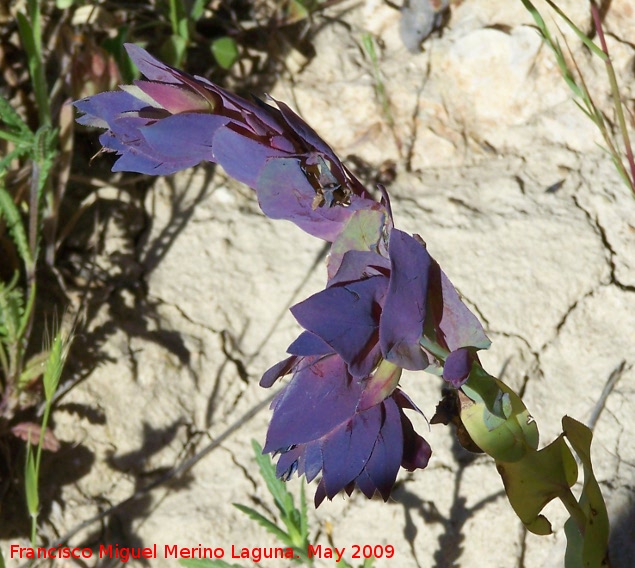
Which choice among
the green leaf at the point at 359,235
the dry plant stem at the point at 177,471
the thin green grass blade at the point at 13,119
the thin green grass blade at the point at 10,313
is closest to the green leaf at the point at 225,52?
the thin green grass blade at the point at 13,119

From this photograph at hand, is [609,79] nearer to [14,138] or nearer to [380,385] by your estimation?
[380,385]

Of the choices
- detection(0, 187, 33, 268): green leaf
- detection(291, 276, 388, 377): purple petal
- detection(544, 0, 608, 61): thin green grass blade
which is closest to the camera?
detection(291, 276, 388, 377): purple petal

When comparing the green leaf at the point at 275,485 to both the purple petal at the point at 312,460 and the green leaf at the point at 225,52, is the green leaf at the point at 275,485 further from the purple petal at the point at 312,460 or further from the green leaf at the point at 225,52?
the green leaf at the point at 225,52

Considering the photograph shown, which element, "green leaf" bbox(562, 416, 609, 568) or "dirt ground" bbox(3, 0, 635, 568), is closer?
A: "green leaf" bbox(562, 416, 609, 568)

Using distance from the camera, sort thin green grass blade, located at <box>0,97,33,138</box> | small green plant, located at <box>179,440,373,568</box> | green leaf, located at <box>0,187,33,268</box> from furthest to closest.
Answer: green leaf, located at <box>0,187,33,268</box>, thin green grass blade, located at <box>0,97,33,138</box>, small green plant, located at <box>179,440,373,568</box>

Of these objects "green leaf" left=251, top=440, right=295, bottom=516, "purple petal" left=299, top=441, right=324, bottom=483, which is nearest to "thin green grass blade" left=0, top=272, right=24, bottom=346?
"green leaf" left=251, top=440, right=295, bottom=516

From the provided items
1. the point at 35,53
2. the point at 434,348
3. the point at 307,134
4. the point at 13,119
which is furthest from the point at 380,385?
the point at 35,53

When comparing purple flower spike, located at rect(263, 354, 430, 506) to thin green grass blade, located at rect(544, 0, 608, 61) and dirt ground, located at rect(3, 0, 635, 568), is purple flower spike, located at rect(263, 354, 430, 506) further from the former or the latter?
dirt ground, located at rect(3, 0, 635, 568)
